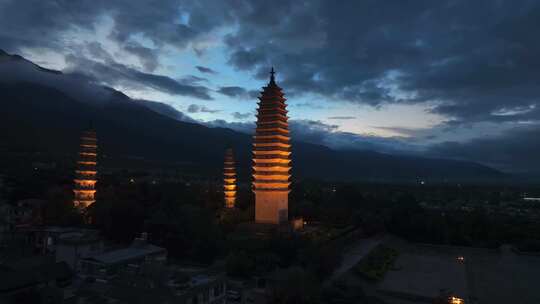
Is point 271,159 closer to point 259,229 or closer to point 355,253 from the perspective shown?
point 259,229

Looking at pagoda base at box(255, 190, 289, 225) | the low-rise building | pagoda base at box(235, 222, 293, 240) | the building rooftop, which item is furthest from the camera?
pagoda base at box(255, 190, 289, 225)

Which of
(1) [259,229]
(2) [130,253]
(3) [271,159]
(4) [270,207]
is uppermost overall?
(3) [271,159]

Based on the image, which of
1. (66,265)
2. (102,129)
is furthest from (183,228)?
(102,129)

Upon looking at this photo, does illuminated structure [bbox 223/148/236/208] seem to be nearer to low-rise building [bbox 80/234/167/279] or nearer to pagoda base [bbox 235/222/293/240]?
pagoda base [bbox 235/222/293/240]

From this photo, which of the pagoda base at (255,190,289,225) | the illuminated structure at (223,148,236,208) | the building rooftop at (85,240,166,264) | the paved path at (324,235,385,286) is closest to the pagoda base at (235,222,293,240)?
the pagoda base at (255,190,289,225)

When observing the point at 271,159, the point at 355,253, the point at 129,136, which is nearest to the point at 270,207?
the point at 271,159

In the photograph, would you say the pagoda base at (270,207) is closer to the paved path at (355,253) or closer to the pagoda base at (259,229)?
the pagoda base at (259,229)

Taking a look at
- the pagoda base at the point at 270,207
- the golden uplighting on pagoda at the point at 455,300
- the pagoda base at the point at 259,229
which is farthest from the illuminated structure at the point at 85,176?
the golden uplighting on pagoda at the point at 455,300
